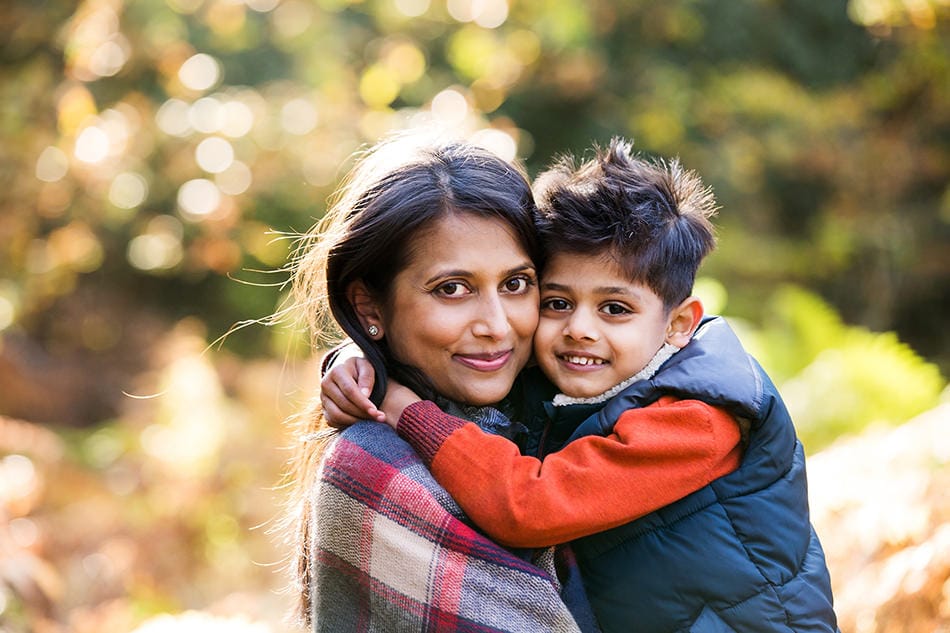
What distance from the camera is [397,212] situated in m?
2.27

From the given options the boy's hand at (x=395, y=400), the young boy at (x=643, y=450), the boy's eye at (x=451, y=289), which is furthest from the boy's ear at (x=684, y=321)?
the boy's hand at (x=395, y=400)

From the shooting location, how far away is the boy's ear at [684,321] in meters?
2.35

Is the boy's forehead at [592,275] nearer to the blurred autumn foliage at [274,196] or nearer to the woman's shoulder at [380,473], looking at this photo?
the woman's shoulder at [380,473]

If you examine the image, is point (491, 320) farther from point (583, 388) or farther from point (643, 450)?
point (643, 450)

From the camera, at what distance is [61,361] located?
12.0 meters

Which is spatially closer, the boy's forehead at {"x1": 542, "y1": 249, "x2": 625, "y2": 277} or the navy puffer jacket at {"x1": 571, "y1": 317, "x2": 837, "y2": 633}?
the navy puffer jacket at {"x1": 571, "y1": 317, "x2": 837, "y2": 633}

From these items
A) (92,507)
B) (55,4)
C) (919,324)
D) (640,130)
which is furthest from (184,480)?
(919,324)

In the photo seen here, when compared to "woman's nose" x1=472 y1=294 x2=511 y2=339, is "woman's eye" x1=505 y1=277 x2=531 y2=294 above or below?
above

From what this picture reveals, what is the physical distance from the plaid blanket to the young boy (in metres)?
0.05

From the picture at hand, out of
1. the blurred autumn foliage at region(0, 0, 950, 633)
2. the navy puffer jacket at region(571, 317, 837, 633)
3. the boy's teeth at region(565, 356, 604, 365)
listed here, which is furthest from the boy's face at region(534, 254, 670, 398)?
the blurred autumn foliage at region(0, 0, 950, 633)

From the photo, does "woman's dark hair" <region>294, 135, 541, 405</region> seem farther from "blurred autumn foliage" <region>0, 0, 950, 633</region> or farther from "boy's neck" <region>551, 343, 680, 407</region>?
"blurred autumn foliage" <region>0, 0, 950, 633</region>

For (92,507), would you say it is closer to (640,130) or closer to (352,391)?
(640,130)

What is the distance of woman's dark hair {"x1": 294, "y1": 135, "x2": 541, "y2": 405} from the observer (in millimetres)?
2281

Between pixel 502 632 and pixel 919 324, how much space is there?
34.2 feet
